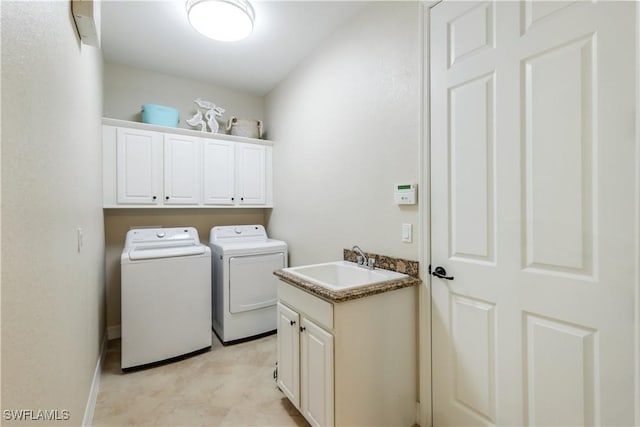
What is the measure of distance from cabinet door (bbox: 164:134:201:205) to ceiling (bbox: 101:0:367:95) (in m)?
0.80

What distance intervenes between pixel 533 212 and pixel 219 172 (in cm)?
294

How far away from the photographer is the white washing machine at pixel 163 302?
2.36m

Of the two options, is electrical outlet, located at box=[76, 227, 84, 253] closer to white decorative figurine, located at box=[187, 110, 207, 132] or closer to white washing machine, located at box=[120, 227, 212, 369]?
white washing machine, located at box=[120, 227, 212, 369]

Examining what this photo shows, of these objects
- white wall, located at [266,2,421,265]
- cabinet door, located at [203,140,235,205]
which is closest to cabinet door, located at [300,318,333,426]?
white wall, located at [266,2,421,265]

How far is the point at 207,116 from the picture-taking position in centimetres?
328

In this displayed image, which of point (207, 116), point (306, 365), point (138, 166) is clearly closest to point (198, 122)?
point (207, 116)

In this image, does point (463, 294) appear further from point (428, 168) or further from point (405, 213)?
point (428, 168)

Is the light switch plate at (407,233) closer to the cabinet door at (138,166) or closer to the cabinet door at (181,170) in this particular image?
the cabinet door at (181,170)

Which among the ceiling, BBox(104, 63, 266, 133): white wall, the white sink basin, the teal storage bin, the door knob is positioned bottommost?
the white sink basin

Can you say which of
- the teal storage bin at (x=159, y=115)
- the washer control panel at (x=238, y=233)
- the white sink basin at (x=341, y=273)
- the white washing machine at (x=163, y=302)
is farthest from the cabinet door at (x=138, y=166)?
the white sink basin at (x=341, y=273)

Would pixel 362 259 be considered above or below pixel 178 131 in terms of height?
below

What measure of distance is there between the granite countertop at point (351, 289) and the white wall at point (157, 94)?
262 centimetres

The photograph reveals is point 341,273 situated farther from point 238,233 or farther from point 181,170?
point 181,170

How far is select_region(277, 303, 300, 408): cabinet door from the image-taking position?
178 cm
